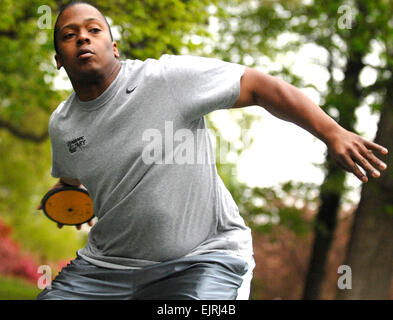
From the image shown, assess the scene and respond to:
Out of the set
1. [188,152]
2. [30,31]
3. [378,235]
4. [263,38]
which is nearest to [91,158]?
[188,152]

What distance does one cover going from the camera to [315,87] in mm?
9500

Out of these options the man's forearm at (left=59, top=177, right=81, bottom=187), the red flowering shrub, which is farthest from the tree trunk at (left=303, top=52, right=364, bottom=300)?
the red flowering shrub

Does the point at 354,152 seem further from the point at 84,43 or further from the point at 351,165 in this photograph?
the point at 84,43

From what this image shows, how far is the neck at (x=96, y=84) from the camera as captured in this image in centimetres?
267

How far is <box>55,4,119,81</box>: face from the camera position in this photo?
266cm

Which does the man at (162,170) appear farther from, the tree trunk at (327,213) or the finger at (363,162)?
the tree trunk at (327,213)

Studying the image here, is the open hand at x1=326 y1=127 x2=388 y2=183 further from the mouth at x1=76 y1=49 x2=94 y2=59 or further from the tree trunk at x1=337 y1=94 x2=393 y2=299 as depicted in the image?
the tree trunk at x1=337 y1=94 x2=393 y2=299

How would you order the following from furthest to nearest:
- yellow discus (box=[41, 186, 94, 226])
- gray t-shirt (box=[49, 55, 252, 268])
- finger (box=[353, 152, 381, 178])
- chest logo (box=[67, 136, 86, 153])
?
yellow discus (box=[41, 186, 94, 226]) → chest logo (box=[67, 136, 86, 153]) → gray t-shirt (box=[49, 55, 252, 268]) → finger (box=[353, 152, 381, 178])

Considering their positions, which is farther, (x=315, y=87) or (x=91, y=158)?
(x=315, y=87)

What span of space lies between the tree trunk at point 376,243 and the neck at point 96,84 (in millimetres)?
6666

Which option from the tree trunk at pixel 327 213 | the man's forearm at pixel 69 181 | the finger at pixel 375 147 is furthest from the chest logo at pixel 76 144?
the tree trunk at pixel 327 213

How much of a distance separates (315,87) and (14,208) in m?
14.1

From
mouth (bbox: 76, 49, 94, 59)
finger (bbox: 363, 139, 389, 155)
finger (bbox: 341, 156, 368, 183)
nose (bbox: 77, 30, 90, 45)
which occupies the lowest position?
finger (bbox: 341, 156, 368, 183)
